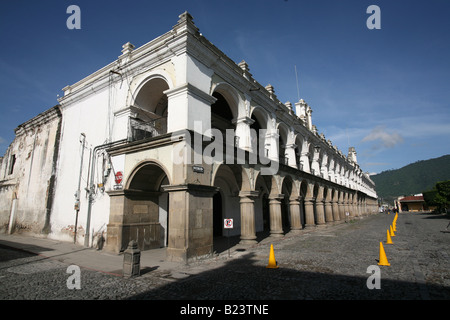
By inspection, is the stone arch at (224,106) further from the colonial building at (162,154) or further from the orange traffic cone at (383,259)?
the orange traffic cone at (383,259)

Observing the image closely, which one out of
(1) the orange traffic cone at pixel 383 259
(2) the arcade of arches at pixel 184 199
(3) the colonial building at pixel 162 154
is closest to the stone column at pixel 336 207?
(2) the arcade of arches at pixel 184 199

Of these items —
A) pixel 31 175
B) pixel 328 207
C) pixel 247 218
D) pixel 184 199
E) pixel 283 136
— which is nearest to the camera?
pixel 184 199

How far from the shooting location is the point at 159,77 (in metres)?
11.3

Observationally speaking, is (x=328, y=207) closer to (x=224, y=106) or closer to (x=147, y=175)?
(x=224, y=106)

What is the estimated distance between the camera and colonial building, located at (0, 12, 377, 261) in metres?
9.51

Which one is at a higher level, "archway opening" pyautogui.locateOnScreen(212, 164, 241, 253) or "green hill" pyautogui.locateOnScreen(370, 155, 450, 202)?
"green hill" pyautogui.locateOnScreen(370, 155, 450, 202)

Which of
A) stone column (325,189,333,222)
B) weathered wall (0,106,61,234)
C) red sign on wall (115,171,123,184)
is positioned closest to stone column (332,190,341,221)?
stone column (325,189,333,222)

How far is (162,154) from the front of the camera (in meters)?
9.91

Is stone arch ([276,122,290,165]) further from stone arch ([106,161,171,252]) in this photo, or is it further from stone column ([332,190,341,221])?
stone column ([332,190,341,221])

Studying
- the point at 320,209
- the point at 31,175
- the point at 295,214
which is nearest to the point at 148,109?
the point at 31,175
